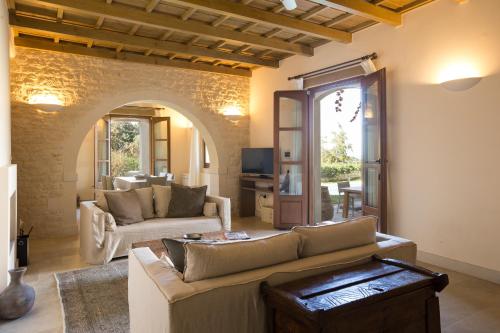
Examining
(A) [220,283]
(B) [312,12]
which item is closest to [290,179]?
(B) [312,12]

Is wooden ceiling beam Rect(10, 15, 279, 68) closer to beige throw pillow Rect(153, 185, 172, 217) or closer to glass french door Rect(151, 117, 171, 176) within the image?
beige throw pillow Rect(153, 185, 172, 217)

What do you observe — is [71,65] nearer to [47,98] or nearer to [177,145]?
[47,98]

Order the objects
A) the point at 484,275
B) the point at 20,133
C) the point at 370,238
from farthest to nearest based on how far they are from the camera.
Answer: the point at 20,133 → the point at 484,275 → the point at 370,238

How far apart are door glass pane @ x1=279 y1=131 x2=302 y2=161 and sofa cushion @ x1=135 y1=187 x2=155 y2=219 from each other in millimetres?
2356

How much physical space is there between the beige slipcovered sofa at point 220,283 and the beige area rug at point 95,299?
55 centimetres

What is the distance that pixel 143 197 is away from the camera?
15.6ft

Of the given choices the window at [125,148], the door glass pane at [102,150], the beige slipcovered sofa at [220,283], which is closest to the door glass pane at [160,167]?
the window at [125,148]

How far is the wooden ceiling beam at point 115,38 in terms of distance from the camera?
4.45 meters

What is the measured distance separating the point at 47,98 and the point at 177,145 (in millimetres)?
4526

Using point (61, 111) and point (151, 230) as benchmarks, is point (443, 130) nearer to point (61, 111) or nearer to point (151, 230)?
point (151, 230)

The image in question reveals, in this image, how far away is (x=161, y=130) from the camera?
384 inches

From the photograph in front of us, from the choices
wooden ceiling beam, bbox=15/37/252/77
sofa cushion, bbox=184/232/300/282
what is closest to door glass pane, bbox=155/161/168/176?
wooden ceiling beam, bbox=15/37/252/77

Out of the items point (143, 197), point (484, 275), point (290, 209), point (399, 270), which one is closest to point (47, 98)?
point (143, 197)

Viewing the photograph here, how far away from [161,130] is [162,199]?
5.28 metres
